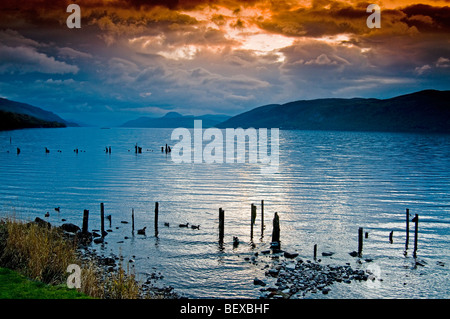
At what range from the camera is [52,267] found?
1777 centimetres

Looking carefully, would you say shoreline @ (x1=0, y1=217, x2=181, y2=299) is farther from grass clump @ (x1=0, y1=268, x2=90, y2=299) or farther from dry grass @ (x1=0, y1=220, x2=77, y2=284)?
grass clump @ (x1=0, y1=268, x2=90, y2=299)

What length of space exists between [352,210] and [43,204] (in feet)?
115

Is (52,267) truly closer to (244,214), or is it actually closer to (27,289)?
(27,289)

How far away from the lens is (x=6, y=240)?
19609 mm

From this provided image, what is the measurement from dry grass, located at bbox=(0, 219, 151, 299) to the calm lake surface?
3.15 metres

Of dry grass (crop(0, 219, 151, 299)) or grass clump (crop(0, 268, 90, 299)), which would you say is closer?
grass clump (crop(0, 268, 90, 299))

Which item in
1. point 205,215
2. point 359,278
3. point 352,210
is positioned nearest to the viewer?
point 359,278

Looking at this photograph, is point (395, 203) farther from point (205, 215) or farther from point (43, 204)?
point (43, 204)

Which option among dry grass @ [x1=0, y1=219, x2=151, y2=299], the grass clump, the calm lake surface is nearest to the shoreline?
dry grass @ [x1=0, y1=219, x2=151, y2=299]

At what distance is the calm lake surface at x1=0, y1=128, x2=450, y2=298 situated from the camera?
20203mm

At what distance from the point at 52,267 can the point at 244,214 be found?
67.9 ft
